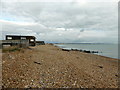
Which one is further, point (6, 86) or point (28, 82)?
point (28, 82)

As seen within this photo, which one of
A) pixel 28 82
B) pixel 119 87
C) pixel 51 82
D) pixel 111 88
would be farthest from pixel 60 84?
pixel 119 87

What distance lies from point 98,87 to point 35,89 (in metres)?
4.10

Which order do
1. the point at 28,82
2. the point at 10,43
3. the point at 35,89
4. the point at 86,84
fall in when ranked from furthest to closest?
1. the point at 10,43
2. the point at 86,84
3. the point at 28,82
4. the point at 35,89

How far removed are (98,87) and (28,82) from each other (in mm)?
4634

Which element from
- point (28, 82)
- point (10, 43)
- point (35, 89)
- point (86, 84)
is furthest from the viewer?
point (10, 43)

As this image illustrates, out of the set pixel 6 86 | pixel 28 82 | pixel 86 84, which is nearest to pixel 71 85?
pixel 86 84

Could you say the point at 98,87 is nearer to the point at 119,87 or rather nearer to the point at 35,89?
the point at 119,87

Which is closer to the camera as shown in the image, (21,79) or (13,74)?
(21,79)

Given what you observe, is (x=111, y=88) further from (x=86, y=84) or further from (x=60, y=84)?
(x=60, y=84)

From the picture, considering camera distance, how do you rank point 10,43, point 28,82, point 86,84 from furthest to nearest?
1. point 10,43
2. point 86,84
3. point 28,82

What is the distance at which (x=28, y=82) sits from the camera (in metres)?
5.45

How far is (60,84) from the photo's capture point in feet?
18.3

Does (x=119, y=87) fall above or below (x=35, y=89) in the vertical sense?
below

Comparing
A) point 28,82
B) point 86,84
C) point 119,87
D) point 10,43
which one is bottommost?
point 119,87
